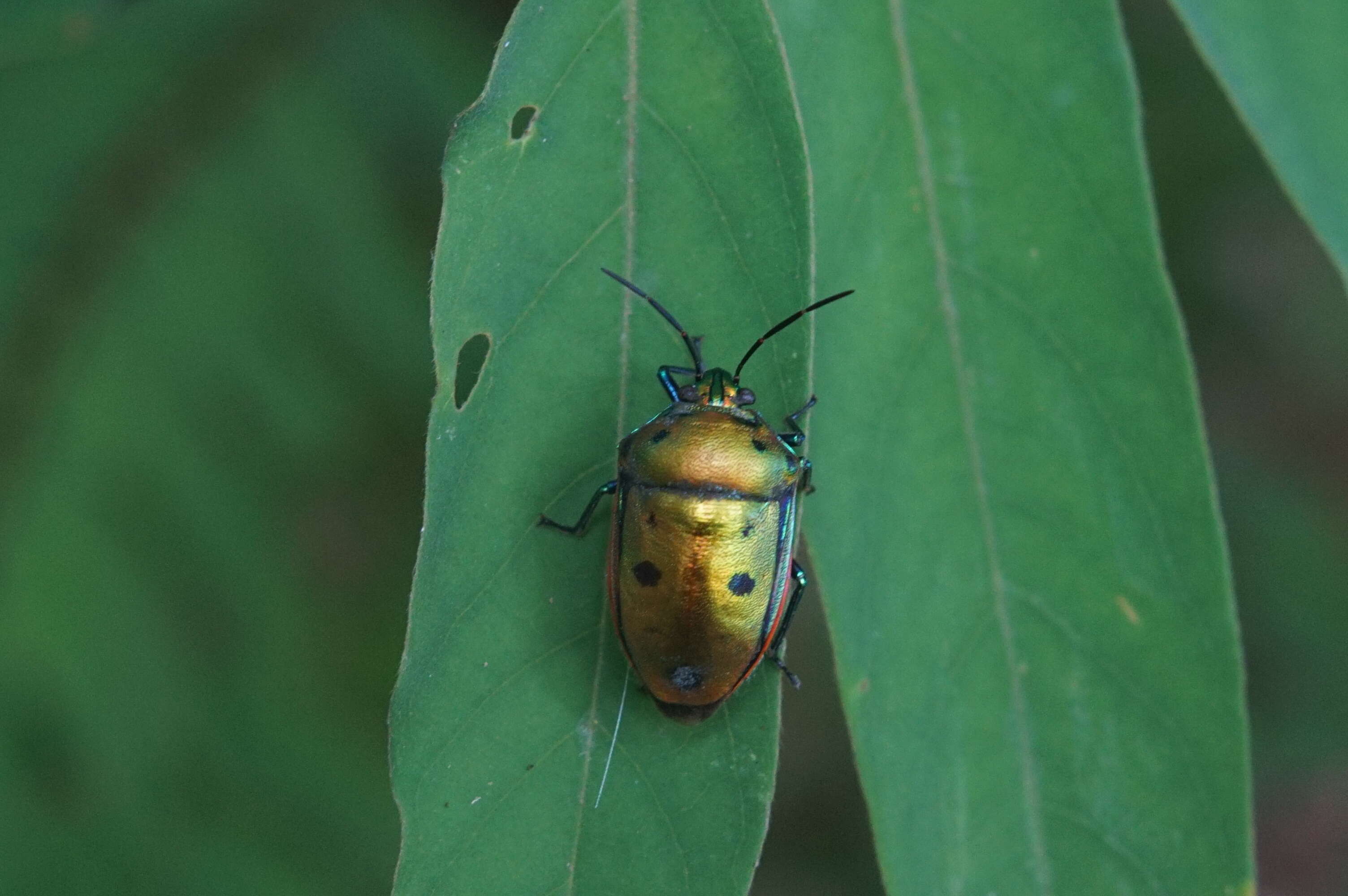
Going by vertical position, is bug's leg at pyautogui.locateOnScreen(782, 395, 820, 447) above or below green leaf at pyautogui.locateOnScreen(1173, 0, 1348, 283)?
below

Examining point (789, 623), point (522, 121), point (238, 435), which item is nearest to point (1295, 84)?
point (789, 623)

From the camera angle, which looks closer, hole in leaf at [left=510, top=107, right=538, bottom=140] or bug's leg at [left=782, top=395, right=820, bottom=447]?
hole in leaf at [left=510, top=107, right=538, bottom=140]

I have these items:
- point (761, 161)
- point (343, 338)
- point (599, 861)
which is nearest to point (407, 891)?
point (599, 861)

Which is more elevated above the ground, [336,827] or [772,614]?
[772,614]

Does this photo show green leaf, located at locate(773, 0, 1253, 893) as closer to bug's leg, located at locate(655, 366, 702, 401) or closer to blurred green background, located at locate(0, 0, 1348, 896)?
bug's leg, located at locate(655, 366, 702, 401)

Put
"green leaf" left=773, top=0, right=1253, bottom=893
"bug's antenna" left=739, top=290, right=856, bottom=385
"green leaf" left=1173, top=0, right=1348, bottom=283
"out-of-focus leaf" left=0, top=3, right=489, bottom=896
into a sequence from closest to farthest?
"bug's antenna" left=739, top=290, right=856, bottom=385 < "green leaf" left=773, top=0, right=1253, bottom=893 < "green leaf" left=1173, top=0, right=1348, bottom=283 < "out-of-focus leaf" left=0, top=3, right=489, bottom=896

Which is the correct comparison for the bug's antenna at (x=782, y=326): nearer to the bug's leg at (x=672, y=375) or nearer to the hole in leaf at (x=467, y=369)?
the bug's leg at (x=672, y=375)

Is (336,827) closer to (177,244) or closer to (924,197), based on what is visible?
(177,244)

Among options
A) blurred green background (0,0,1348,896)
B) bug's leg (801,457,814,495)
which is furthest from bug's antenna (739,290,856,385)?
blurred green background (0,0,1348,896)
